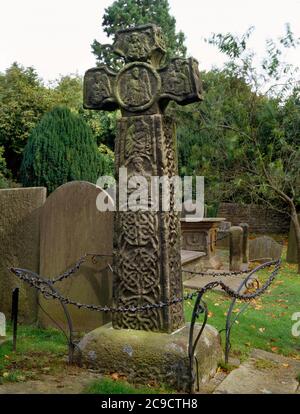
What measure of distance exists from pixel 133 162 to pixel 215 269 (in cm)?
741

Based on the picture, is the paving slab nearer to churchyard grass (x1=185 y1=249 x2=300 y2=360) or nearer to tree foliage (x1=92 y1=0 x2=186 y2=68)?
churchyard grass (x1=185 y1=249 x2=300 y2=360)

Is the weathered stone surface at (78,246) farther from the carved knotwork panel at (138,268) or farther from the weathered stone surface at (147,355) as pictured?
the weathered stone surface at (147,355)

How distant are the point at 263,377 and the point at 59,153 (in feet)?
40.6

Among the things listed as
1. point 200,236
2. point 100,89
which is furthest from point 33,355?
point 200,236

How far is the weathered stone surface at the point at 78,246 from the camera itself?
554cm

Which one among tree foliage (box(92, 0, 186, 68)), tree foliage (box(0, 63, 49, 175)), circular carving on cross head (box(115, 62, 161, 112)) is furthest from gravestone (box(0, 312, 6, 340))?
tree foliage (box(92, 0, 186, 68))

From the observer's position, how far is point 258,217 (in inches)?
913

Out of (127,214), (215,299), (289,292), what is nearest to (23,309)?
(127,214)

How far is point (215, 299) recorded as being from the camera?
8242mm

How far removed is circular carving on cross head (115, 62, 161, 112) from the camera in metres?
4.34

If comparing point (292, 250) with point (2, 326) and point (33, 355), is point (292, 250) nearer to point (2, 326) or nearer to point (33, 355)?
point (2, 326)

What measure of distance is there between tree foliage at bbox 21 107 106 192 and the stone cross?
36.7 ft

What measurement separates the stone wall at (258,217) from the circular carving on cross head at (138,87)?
1840 cm

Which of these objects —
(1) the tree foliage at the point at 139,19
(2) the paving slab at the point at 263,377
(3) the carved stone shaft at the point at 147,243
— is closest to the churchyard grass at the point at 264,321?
(2) the paving slab at the point at 263,377
